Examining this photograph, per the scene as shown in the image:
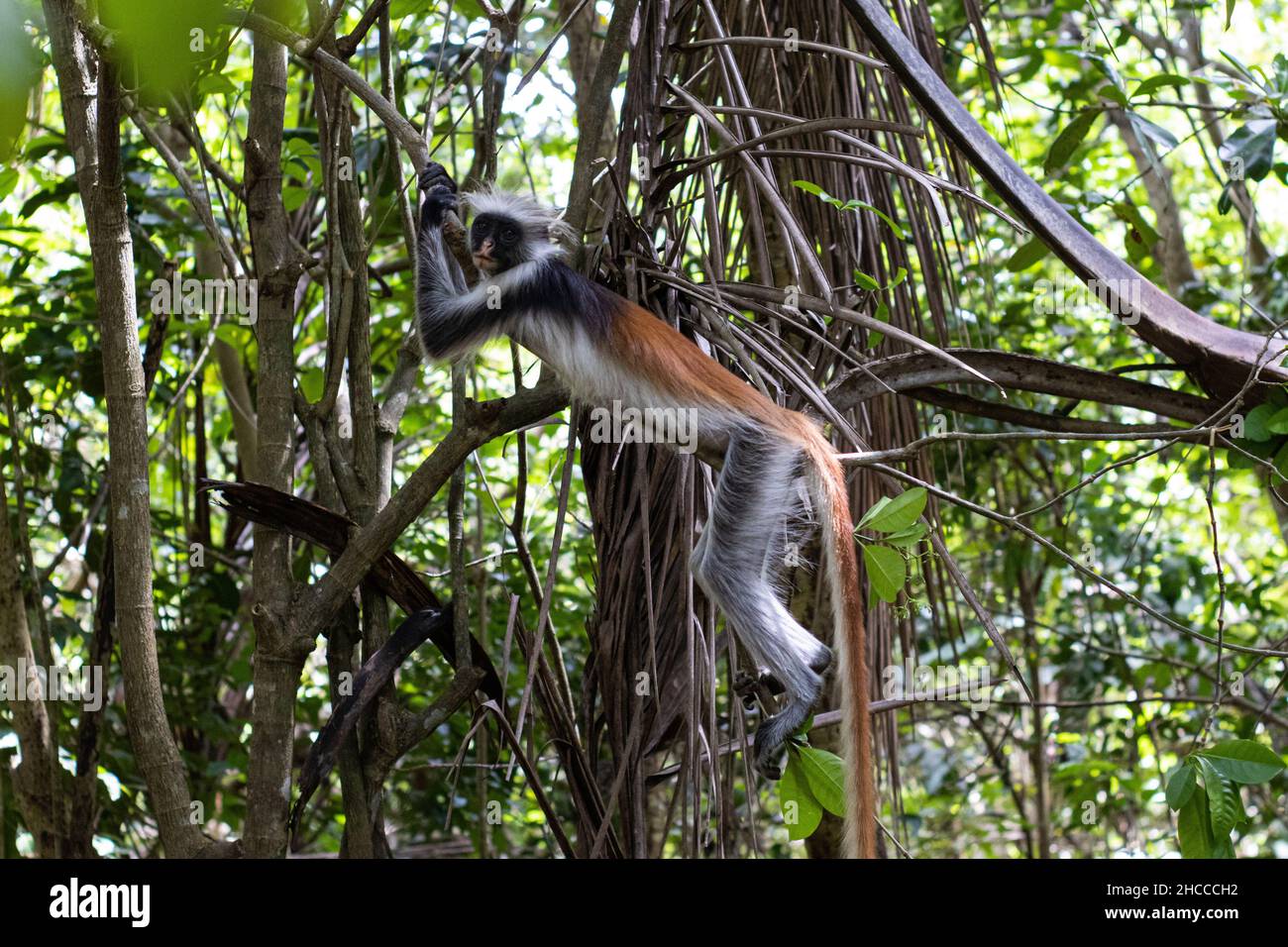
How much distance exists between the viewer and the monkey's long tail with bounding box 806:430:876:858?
213 cm

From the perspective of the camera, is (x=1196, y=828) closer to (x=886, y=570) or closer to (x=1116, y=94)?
(x=886, y=570)

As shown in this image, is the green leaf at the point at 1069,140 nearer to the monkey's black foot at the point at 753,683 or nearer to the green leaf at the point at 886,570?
the monkey's black foot at the point at 753,683

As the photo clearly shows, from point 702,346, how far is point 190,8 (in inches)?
105

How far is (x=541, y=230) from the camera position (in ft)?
11.8

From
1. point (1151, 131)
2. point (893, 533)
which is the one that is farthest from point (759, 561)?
point (1151, 131)

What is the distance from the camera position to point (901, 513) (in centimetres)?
196

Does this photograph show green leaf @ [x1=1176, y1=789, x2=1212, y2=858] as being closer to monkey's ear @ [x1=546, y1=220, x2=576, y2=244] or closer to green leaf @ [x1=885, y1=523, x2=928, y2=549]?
green leaf @ [x1=885, y1=523, x2=928, y2=549]

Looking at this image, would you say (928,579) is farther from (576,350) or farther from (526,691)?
(526,691)

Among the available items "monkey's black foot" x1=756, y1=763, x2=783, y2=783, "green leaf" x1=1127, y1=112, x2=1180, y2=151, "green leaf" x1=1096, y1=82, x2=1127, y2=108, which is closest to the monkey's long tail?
"monkey's black foot" x1=756, y1=763, x2=783, y2=783

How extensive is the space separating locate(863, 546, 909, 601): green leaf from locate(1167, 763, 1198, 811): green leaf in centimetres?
56

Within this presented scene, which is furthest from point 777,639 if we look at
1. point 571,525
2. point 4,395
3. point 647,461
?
point 571,525

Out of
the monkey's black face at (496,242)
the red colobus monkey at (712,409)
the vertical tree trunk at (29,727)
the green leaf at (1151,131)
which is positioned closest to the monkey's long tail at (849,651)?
the red colobus monkey at (712,409)

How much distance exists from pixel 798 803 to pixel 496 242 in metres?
2.04

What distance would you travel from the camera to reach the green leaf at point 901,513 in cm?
195
